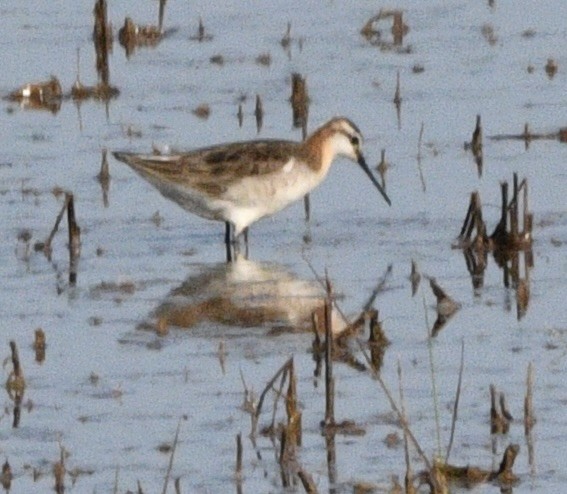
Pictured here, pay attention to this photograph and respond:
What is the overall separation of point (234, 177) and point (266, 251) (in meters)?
0.53

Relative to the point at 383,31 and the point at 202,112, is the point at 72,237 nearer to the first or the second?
the point at 202,112

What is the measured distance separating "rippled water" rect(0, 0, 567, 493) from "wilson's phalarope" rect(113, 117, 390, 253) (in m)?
0.22

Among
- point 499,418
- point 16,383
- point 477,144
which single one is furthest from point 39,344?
point 477,144

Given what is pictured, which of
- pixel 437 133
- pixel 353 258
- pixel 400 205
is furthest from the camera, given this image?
pixel 437 133

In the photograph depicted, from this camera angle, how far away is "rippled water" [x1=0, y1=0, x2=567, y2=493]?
9875mm

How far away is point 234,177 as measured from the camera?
45.6ft

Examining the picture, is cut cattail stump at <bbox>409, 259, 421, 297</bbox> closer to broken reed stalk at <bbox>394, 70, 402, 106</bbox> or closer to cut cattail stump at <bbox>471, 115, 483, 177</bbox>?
cut cattail stump at <bbox>471, 115, 483, 177</bbox>

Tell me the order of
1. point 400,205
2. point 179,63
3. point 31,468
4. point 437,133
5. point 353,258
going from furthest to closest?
point 179,63, point 437,133, point 400,205, point 353,258, point 31,468

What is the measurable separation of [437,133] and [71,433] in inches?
259

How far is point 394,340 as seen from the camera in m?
11.4

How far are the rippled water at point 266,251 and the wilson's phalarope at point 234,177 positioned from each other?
0.73ft

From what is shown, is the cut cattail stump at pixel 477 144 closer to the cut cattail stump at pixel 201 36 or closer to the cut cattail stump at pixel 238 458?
the cut cattail stump at pixel 201 36

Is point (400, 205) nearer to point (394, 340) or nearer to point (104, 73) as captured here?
point (394, 340)

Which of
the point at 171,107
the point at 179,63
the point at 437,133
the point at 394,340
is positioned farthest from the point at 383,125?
the point at 394,340
